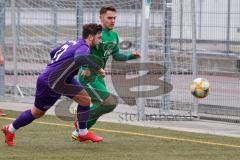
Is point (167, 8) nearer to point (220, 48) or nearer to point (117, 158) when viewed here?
point (220, 48)

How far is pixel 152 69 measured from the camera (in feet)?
52.1

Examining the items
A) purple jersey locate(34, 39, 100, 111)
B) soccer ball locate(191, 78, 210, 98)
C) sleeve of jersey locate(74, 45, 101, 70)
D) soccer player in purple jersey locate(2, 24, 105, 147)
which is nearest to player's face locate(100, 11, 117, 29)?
soccer player in purple jersey locate(2, 24, 105, 147)

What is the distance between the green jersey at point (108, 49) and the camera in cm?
1226

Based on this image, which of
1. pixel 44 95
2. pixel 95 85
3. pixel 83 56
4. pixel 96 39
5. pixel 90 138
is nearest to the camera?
pixel 83 56

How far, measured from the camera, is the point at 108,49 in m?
12.3

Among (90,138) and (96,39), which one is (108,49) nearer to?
(96,39)

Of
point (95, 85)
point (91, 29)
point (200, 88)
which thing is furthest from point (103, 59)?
point (200, 88)

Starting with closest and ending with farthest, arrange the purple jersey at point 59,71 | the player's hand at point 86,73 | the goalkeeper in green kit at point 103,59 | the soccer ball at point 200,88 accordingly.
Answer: the purple jersey at point 59,71
the player's hand at point 86,73
the goalkeeper in green kit at point 103,59
the soccer ball at point 200,88

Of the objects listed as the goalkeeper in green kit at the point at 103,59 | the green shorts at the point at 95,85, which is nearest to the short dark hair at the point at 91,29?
the goalkeeper in green kit at the point at 103,59

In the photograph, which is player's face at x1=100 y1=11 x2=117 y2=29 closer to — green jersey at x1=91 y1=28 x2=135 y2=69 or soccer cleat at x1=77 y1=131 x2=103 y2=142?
green jersey at x1=91 y1=28 x2=135 y2=69

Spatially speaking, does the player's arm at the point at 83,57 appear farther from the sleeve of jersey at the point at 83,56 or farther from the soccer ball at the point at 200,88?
the soccer ball at the point at 200,88

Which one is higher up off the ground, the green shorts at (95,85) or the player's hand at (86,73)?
the player's hand at (86,73)

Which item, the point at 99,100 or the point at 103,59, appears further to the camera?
the point at 99,100

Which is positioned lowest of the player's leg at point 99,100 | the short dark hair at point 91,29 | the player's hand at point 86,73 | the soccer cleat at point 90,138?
the soccer cleat at point 90,138
